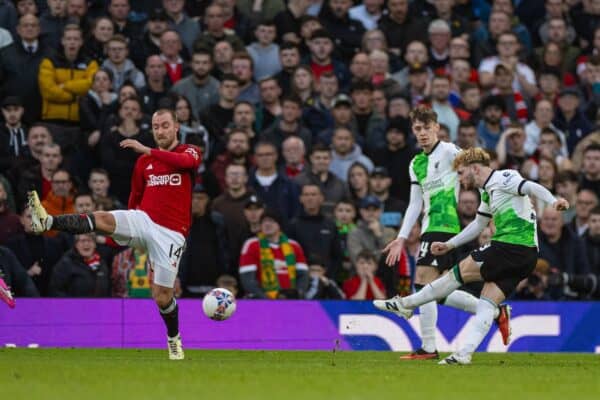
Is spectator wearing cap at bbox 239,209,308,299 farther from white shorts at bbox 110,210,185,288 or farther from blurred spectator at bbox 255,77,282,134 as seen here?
white shorts at bbox 110,210,185,288

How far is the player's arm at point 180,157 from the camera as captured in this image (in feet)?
46.6

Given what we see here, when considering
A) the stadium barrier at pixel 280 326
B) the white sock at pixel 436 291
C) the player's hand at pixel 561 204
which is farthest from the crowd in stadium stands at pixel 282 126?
the player's hand at pixel 561 204

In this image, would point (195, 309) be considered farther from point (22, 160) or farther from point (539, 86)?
point (539, 86)

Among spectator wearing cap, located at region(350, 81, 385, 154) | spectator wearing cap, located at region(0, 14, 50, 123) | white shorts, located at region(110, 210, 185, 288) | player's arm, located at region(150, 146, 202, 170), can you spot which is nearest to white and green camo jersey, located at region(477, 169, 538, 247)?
player's arm, located at region(150, 146, 202, 170)

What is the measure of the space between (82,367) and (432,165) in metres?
4.79

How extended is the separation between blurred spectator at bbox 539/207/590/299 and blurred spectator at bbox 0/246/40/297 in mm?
7525

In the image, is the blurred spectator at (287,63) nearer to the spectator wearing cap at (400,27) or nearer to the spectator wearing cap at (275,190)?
the spectator wearing cap at (275,190)

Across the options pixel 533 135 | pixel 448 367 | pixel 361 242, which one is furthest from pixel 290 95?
pixel 448 367

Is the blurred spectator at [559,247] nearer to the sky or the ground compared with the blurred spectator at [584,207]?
nearer to the ground

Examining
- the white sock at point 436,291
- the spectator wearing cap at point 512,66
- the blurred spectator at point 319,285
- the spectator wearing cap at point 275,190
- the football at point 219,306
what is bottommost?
the blurred spectator at point 319,285

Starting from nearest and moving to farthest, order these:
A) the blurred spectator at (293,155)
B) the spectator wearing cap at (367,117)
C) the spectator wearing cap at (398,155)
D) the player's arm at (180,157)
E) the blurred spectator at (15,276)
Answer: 1. the player's arm at (180,157)
2. the blurred spectator at (15,276)
3. the blurred spectator at (293,155)
4. the spectator wearing cap at (398,155)
5. the spectator wearing cap at (367,117)

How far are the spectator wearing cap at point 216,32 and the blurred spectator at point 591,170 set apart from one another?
5801mm

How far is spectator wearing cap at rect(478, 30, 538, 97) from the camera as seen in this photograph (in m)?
24.1

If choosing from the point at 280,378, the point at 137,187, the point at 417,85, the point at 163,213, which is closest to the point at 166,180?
the point at 163,213
